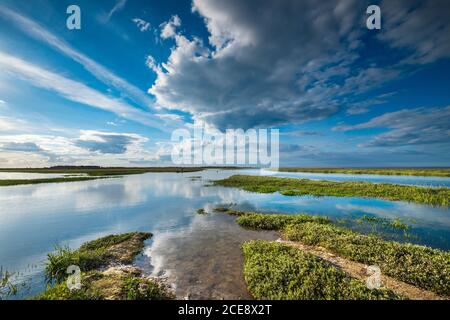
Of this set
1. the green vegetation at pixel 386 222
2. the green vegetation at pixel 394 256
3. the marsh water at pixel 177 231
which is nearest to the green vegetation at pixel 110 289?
the marsh water at pixel 177 231

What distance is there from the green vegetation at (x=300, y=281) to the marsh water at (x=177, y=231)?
1025 mm

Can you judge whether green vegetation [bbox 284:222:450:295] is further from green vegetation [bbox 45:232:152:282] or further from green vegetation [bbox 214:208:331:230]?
green vegetation [bbox 45:232:152:282]

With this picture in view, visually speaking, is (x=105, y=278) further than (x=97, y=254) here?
No

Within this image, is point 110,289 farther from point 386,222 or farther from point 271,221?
point 386,222

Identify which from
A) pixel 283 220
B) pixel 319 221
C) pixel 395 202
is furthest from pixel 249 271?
pixel 395 202

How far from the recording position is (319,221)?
2084 centimetres

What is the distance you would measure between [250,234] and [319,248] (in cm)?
621

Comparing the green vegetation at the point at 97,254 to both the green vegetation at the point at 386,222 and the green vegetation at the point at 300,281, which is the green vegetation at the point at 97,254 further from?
the green vegetation at the point at 386,222

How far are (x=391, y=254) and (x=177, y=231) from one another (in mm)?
16824

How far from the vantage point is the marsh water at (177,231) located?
11.3 metres

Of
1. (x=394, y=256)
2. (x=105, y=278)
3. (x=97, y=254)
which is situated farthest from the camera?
(x=97, y=254)

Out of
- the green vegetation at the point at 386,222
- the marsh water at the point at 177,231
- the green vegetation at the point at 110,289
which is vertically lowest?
the marsh water at the point at 177,231

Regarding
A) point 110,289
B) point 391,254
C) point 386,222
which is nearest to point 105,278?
point 110,289

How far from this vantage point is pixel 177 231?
19.7m
